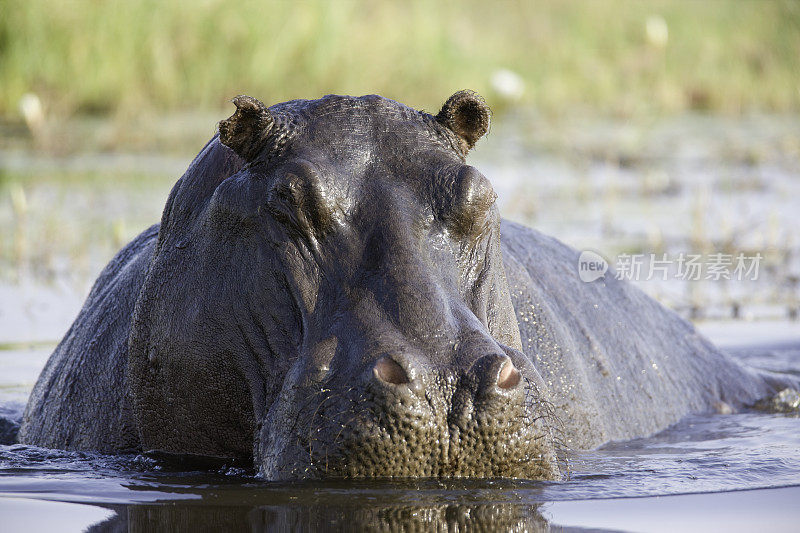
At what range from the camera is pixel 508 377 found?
13.0ft

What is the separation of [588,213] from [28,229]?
5.06 meters

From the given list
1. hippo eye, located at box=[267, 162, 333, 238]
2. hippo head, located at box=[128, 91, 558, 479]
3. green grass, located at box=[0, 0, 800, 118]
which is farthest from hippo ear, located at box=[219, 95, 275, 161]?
green grass, located at box=[0, 0, 800, 118]

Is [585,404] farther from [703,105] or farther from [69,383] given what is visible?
[703,105]

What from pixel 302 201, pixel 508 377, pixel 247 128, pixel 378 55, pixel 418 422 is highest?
pixel 378 55

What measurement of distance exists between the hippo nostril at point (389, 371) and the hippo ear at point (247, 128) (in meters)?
1.11

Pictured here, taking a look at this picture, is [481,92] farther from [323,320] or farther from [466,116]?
[323,320]

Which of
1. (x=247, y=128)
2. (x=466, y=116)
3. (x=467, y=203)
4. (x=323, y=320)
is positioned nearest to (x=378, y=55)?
(x=466, y=116)

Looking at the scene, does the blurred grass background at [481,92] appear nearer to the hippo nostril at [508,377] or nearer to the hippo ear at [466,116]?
the hippo ear at [466,116]

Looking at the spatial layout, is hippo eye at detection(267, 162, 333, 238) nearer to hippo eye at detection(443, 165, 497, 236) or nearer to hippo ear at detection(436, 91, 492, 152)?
hippo eye at detection(443, 165, 497, 236)

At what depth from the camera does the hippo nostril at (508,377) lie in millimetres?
3931

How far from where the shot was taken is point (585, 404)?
19.5ft

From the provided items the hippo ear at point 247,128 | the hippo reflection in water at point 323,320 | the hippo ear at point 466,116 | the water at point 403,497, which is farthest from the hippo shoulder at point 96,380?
the hippo ear at point 466,116

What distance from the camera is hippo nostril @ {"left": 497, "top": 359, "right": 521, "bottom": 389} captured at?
3931 mm

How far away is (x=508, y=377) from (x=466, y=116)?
1.27m
